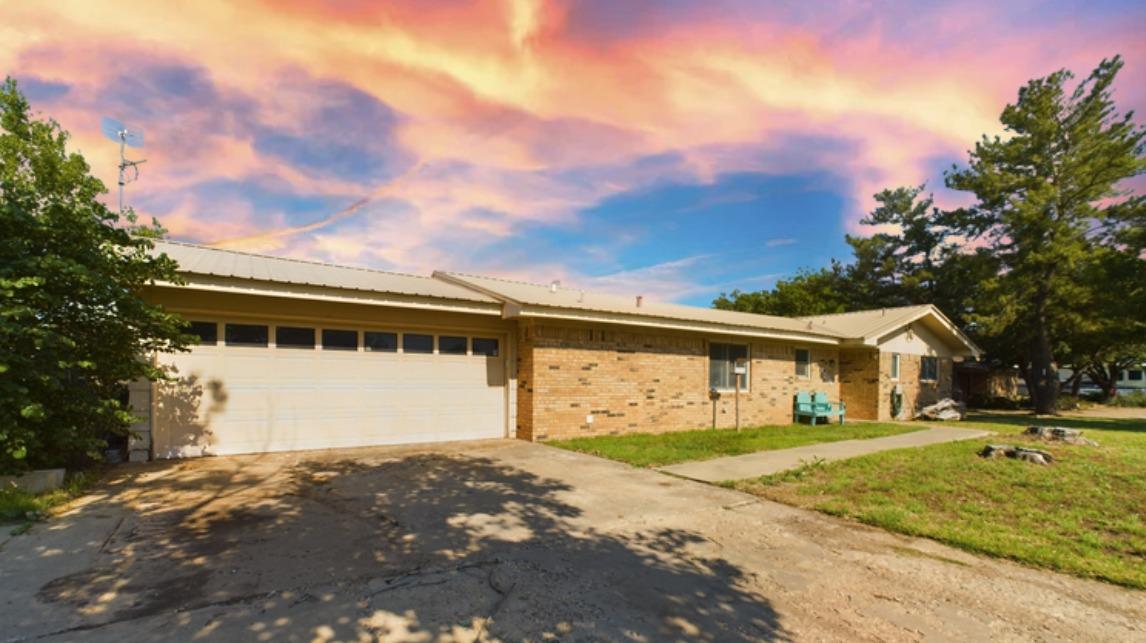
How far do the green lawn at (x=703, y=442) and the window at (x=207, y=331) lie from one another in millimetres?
6410

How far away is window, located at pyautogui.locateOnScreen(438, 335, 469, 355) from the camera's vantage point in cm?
1097

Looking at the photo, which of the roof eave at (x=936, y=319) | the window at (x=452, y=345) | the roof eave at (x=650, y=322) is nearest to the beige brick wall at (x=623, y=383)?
the roof eave at (x=650, y=322)

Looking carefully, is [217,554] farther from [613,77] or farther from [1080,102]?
[1080,102]

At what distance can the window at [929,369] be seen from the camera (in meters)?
20.3

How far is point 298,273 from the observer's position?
32.3ft

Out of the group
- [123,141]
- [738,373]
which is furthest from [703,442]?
[123,141]

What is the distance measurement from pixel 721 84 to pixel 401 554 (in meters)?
9.44

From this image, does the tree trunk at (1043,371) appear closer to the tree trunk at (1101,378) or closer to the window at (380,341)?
the tree trunk at (1101,378)

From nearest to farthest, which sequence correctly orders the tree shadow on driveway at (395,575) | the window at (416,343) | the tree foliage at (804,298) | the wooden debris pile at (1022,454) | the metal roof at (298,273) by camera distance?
the tree shadow on driveway at (395,575) < the wooden debris pile at (1022,454) < the metal roof at (298,273) < the window at (416,343) < the tree foliage at (804,298)

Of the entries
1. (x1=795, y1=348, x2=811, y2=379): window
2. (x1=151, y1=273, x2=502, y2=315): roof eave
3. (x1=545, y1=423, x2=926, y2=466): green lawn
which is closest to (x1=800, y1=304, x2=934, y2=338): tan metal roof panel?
(x1=795, y1=348, x2=811, y2=379): window

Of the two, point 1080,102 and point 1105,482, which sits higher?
point 1080,102

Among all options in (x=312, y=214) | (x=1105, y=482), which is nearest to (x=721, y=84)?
(x=1105, y=482)

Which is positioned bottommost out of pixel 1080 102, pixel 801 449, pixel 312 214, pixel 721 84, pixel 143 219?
pixel 801 449

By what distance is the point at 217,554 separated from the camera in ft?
13.9
